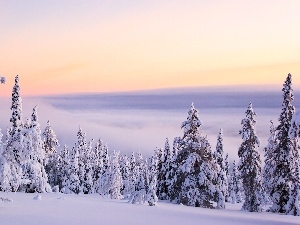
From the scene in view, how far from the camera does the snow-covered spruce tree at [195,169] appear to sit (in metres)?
37.9

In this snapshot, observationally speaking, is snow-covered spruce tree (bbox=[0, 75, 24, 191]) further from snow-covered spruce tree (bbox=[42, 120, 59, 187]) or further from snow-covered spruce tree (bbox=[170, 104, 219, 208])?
snow-covered spruce tree (bbox=[42, 120, 59, 187])

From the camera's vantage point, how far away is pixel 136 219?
60.3 feet

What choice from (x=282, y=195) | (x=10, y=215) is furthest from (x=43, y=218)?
(x=282, y=195)

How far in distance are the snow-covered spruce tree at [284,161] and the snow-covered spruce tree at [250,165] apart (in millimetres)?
2920

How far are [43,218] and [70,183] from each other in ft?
192

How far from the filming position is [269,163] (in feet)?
140

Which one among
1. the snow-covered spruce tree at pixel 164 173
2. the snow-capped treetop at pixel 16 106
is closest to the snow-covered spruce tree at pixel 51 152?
the snow-covered spruce tree at pixel 164 173

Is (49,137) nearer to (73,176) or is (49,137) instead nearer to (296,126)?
(73,176)

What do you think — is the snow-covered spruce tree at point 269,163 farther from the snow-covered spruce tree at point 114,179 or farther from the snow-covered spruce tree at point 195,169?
the snow-covered spruce tree at point 114,179

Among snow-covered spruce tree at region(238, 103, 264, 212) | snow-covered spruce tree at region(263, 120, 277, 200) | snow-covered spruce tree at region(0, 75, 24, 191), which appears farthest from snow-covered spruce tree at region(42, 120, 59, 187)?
snow-covered spruce tree at region(0, 75, 24, 191)

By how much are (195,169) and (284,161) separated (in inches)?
368

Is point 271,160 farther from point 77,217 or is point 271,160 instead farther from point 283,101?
point 77,217

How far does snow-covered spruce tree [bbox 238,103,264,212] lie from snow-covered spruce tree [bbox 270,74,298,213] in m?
2.92

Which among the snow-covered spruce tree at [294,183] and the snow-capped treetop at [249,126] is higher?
the snow-capped treetop at [249,126]
